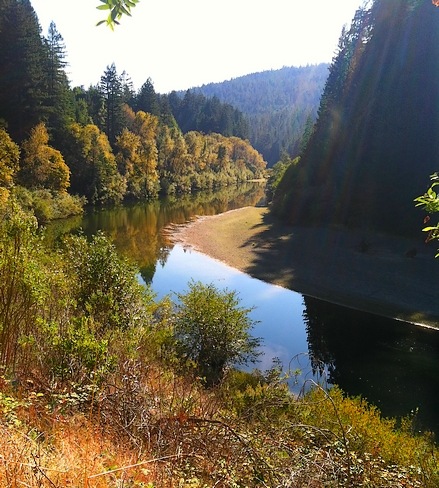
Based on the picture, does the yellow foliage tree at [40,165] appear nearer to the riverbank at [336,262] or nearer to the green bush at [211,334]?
the riverbank at [336,262]

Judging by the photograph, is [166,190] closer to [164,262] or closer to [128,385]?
[164,262]

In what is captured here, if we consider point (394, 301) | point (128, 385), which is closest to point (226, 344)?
point (128, 385)

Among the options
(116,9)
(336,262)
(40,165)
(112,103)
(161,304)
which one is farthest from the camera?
(112,103)

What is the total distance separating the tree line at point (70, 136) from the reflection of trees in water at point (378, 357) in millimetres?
21104

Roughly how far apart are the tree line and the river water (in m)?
13.7

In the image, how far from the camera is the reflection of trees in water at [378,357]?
13.9 m

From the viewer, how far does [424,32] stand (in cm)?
4116

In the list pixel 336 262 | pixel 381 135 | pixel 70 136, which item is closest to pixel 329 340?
pixel 336 262

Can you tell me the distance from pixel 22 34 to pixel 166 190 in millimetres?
32362

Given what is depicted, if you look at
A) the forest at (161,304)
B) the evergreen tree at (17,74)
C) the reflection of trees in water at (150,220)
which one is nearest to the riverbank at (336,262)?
the reflection of trees in water at (150,220)

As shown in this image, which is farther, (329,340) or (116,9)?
(329,340)

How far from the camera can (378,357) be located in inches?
674

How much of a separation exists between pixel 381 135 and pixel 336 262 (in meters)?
18.2

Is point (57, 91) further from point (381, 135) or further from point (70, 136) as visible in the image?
point (381, 135)
